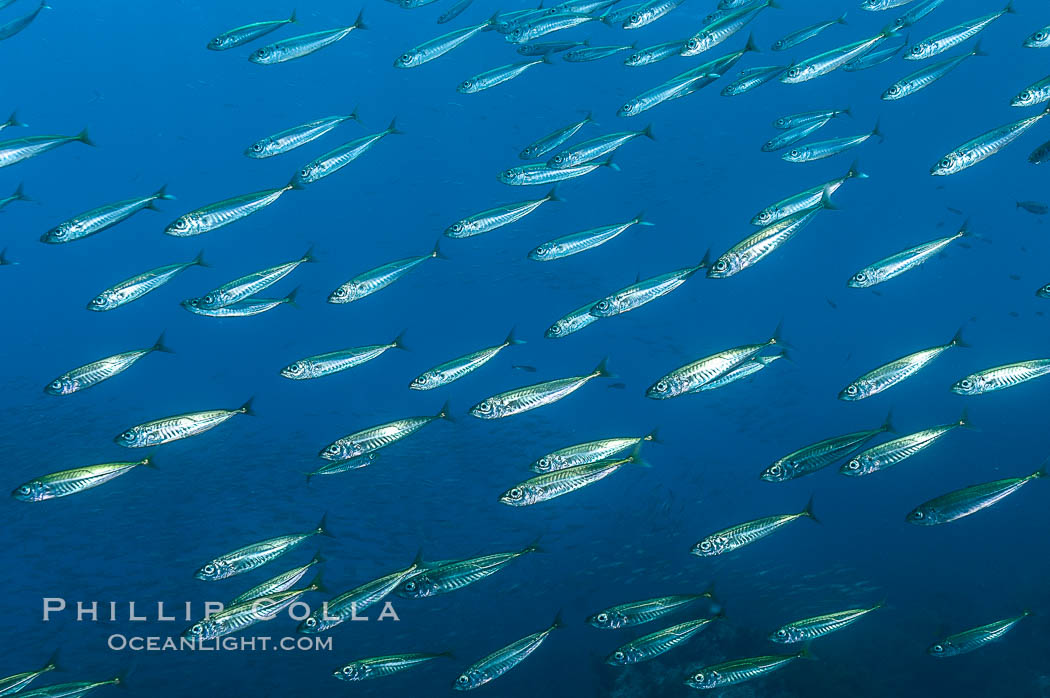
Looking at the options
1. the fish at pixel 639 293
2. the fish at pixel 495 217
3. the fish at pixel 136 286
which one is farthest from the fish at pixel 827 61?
the fish at pixel 136 286

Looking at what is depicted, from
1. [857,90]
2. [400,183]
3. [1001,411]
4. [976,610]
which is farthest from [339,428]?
[1001,411]

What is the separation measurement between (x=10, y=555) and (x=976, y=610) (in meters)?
16.1

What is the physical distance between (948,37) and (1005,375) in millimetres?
2777

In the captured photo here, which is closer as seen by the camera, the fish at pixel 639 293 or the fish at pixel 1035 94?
the fish at pixel 639 293

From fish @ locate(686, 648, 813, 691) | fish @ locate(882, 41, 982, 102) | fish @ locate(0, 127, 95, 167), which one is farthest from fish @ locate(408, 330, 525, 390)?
fish @ locate(882, 41, 982, 102)

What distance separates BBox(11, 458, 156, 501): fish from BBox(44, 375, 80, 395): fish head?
0.56 m

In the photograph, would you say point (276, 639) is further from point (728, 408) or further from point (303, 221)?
point (303, 221)

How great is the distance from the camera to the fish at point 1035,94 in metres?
4.86

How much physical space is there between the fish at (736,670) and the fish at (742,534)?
0.70 metres

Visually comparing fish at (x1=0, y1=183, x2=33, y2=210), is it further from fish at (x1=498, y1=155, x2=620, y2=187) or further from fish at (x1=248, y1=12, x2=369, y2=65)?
fish at (x1=498, y1=155, x2=620, y2=187)

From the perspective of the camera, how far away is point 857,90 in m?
24.5

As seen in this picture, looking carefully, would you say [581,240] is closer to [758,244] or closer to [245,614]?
[758,244]

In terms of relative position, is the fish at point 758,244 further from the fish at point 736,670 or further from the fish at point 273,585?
the fish at point 273,585

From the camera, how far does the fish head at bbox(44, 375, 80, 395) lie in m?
4.52
